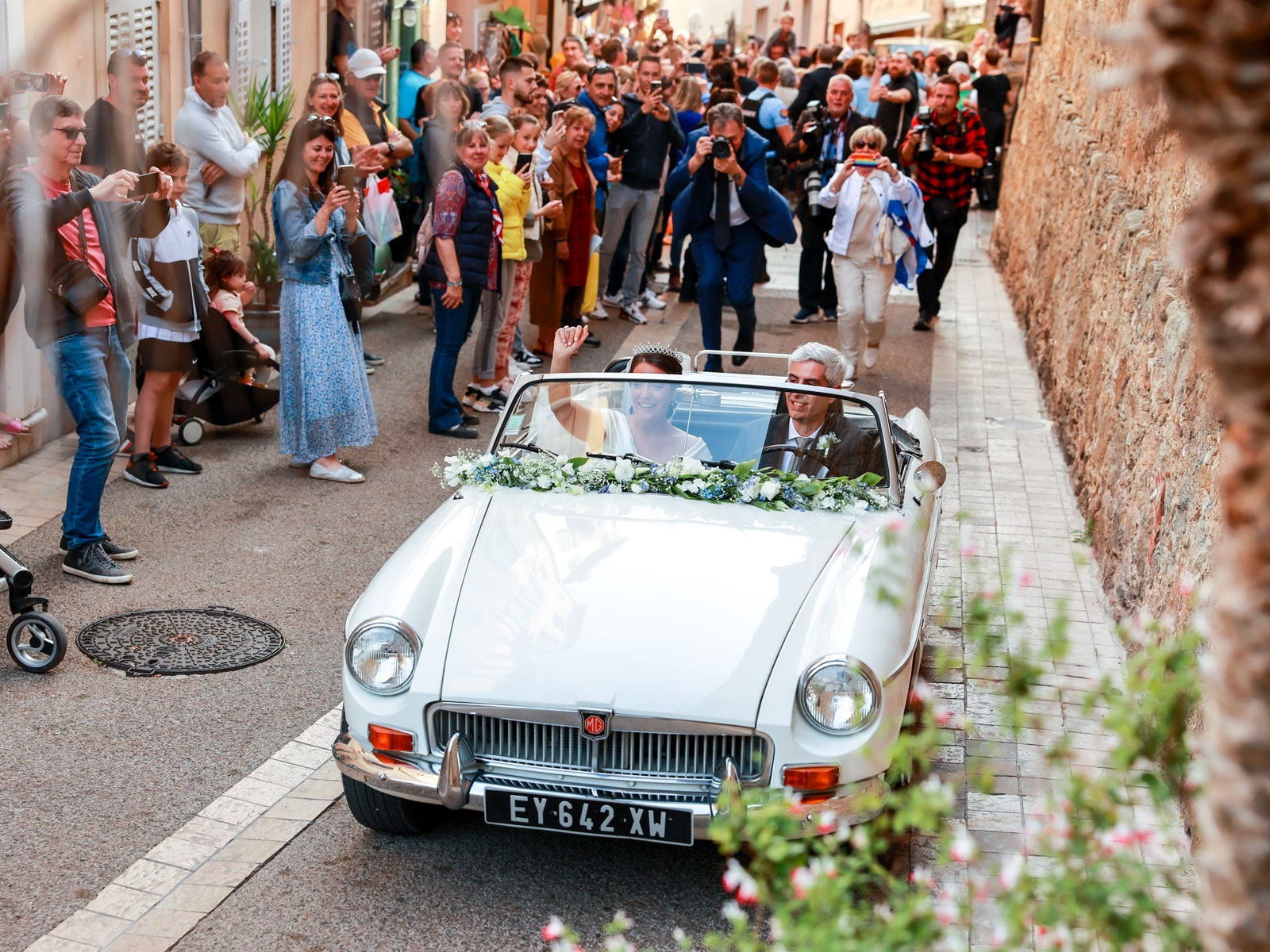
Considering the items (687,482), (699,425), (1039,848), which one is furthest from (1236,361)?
(699,425)

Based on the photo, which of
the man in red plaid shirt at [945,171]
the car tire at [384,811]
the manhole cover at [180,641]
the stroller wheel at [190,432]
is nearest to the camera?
the car tire at [384,811]

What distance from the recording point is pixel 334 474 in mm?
9008

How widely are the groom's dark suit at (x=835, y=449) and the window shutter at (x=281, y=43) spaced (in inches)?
387

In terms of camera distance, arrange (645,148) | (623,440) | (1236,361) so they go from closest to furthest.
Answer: (1236,361) → (623,440) → (645,148)

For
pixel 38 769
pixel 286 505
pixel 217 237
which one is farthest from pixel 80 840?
pixel 217 237

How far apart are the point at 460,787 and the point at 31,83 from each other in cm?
597

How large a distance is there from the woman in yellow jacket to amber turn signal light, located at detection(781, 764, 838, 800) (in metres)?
6.90

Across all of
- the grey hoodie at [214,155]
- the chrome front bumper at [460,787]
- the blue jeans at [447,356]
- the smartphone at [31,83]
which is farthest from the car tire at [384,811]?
the grey hoodie at [214,155]

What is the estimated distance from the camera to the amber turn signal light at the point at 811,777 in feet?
13.8

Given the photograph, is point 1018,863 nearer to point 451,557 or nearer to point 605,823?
point 605,823

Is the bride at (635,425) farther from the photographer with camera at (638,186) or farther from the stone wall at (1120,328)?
the photographer with camera at (638,186)

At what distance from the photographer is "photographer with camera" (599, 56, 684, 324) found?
14141mm

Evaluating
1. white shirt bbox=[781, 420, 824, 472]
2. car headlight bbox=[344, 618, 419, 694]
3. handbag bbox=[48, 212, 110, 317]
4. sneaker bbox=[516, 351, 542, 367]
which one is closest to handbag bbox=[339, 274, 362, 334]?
Result: handbag bbox=[48, 212, 110, 317]

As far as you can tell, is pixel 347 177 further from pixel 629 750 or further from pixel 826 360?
pixel 629 750
